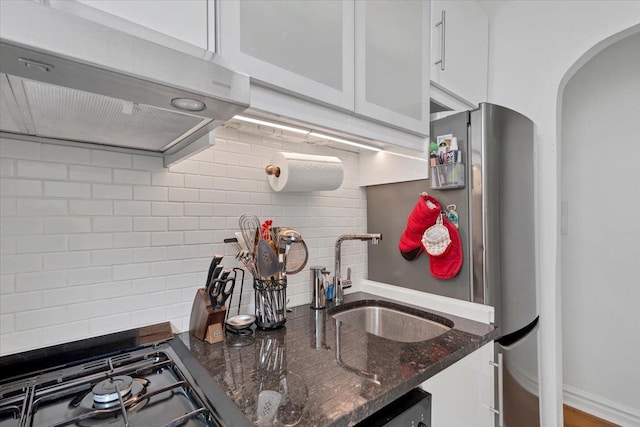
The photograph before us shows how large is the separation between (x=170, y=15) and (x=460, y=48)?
1.30m

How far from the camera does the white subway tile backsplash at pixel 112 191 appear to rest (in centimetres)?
92

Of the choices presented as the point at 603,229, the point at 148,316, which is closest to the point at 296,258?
the point at 148,316

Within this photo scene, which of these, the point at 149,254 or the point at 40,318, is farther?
the point at 149,254

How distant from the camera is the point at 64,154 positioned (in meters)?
0.87

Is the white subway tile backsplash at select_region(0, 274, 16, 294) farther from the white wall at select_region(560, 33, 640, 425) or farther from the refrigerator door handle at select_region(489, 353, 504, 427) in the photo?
the white wall at select_region(560, 33, 640, 425)

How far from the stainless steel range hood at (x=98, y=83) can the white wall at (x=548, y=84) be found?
4.94ft

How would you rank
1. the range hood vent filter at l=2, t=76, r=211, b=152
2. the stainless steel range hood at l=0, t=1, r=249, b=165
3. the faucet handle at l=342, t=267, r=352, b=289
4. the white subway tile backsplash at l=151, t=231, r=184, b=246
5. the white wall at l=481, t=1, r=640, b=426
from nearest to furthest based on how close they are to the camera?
the stainless steel range hood at l=0, t=1, r=249, b=165
the range hood vent filter at l=2, t=76, r=211, b=152
the white subway tile backsplash at l=151, t=231, r=184, b=246
the white wall at l=481, t=1, r=640, b=426
the faucet handle at l=342, t=267, r=352, b=289

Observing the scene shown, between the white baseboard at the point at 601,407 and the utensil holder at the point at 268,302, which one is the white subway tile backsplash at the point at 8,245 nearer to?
the utensil holder at the point at 268,302

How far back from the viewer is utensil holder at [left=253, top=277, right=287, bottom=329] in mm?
1092

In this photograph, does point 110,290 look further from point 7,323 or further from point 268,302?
point 268,302

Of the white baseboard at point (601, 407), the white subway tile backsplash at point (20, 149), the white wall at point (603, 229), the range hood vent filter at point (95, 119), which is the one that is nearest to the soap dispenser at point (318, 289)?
the range hood vent filter at point (95, 119)

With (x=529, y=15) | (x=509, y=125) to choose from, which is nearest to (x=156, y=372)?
(x=509, y=125)

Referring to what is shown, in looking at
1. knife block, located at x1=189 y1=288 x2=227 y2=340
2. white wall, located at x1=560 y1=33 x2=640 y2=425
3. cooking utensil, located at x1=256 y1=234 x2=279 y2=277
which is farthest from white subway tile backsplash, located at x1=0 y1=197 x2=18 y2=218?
white wall, located at x1=560 y1=33 x2=640 y2=425

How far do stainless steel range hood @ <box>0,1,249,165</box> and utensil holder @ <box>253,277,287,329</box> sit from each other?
529mm
